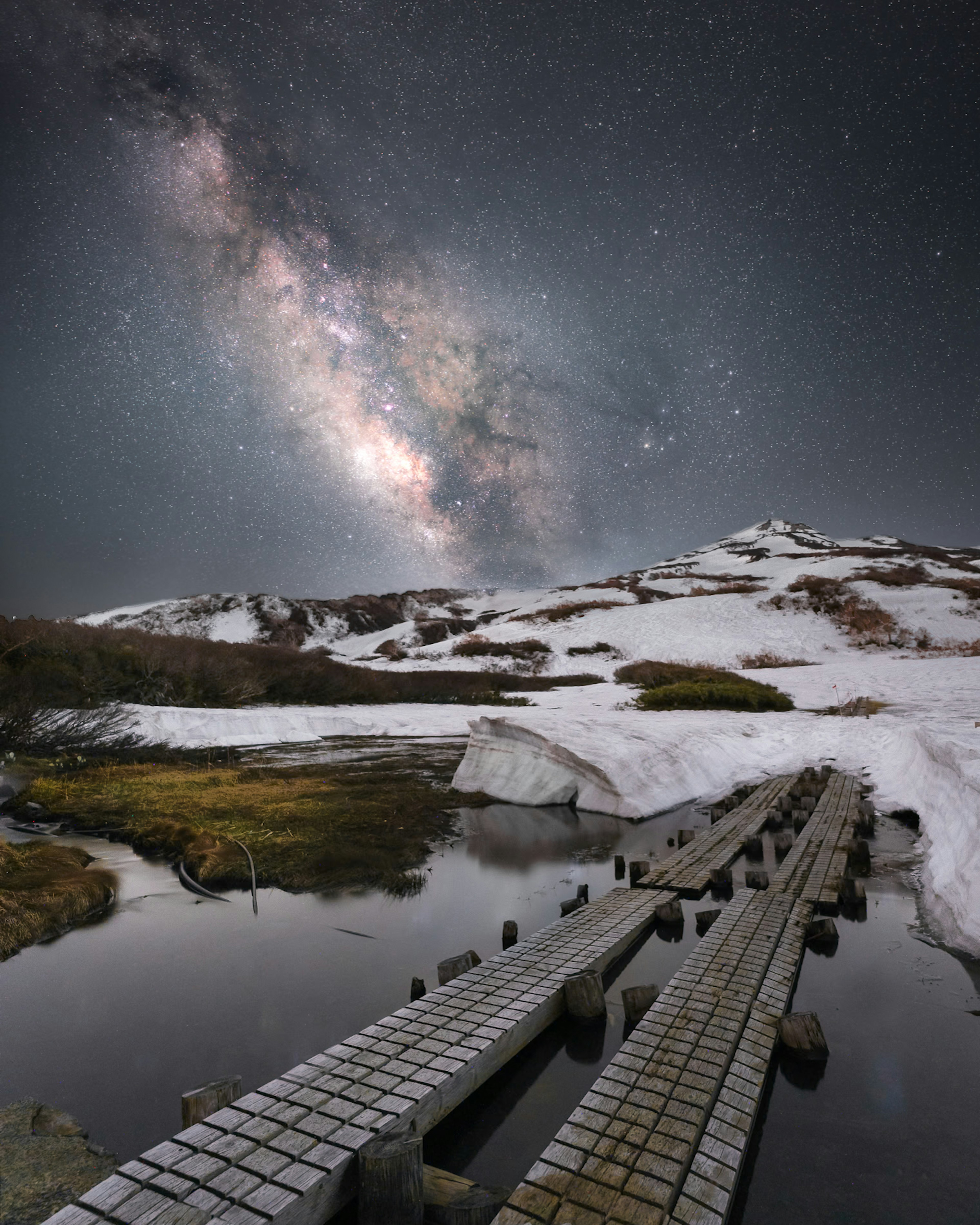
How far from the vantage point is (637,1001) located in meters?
3.48

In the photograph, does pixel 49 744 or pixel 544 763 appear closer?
pixel 544 763

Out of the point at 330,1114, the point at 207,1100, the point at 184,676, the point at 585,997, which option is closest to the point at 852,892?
the point at 585,997

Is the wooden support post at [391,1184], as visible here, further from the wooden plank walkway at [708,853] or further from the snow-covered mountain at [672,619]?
the snow-covered mountain at [672,619]

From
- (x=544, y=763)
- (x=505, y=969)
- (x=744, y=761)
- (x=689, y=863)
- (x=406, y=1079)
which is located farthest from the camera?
(x=744, y=761)

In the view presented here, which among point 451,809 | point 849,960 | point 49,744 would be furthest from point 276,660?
point 849,960

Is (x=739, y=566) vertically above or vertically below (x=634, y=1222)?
above

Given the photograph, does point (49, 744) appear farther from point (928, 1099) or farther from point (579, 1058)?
point (928, 1099)

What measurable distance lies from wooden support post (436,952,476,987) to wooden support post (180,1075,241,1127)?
4.56ft

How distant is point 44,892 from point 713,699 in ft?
58.1

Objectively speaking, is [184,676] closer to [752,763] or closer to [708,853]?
[752,763]

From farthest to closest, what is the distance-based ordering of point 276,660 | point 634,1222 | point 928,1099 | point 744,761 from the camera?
point 276,660
point 744,761
point 928,1099
point 634,1222

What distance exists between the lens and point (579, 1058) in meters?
3.28

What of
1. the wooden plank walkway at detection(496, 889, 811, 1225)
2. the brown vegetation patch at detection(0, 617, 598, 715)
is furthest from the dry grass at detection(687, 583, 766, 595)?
the wooden plank walkway at detection(496, 889, 811, 1225)

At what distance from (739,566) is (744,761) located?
3017 inches
